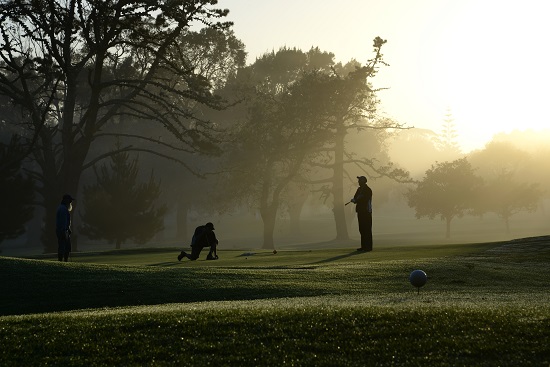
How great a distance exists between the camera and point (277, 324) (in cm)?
1434

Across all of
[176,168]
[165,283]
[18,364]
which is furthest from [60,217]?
[176,168]

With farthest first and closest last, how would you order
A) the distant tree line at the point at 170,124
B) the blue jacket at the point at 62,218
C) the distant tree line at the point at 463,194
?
1. the distant tree line at the point at 463,194
2. the distant tree line at the point at 170,124
3. the blue jacket at the point at 62,218

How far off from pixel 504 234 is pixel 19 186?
195ft

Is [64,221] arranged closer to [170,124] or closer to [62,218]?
[62,218]

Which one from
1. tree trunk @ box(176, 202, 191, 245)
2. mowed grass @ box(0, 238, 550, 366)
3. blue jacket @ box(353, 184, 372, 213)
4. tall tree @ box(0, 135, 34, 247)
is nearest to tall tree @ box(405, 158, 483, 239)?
tree trunk @ box(176, 202, 191, 245)

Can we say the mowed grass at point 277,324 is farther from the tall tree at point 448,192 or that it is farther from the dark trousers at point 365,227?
the tall tree at point 448,192

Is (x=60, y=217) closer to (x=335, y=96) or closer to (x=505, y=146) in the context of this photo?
(x=335, y=96)

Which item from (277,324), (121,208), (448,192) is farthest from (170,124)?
(448,192)

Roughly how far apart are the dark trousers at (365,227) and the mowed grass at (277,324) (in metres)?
9.45

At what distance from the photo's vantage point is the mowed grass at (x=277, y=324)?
1265cm

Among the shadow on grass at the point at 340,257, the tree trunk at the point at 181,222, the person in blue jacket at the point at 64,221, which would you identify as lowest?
the shadow on grass at the point at 340,257

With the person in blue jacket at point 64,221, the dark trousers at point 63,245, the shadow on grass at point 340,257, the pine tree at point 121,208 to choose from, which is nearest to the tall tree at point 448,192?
the pine tree at point 121,208

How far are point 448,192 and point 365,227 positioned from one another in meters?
68.0

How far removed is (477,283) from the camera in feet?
81.8
